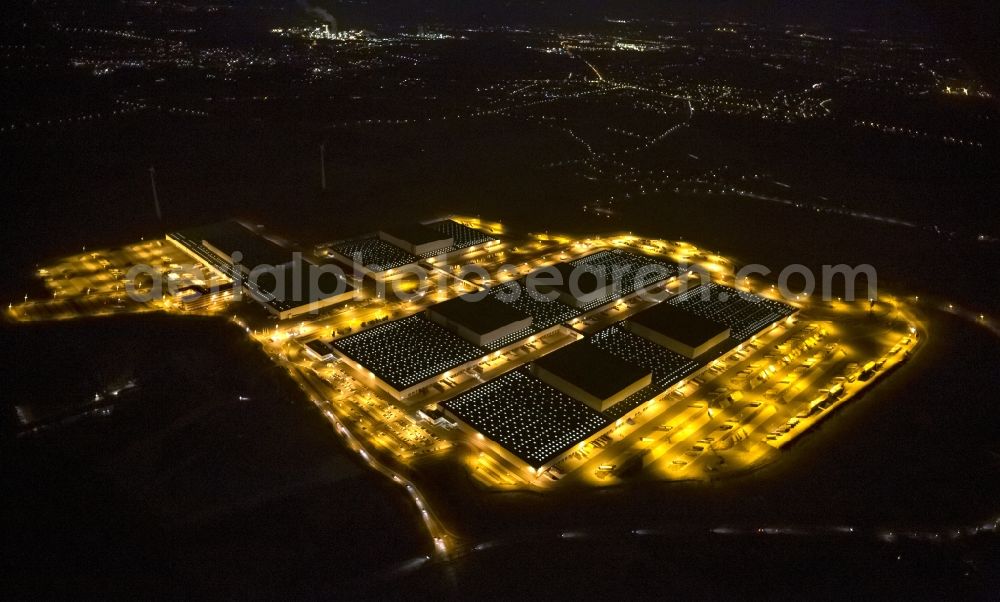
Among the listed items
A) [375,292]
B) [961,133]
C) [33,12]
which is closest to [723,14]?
[961,133]

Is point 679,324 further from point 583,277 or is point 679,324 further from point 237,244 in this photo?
point 237,244

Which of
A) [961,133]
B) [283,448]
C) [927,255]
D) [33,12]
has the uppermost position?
[33,12]

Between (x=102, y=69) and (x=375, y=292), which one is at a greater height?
(x=102, y=69)

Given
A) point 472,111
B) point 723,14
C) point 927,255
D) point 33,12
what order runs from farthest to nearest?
point 723,14, point 33,12, point 472,111, point 927,255

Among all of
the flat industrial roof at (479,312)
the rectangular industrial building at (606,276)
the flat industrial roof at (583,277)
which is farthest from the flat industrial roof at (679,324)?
the flat industrial roof at (479,312)

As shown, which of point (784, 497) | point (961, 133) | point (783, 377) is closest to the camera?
point (784, 497)

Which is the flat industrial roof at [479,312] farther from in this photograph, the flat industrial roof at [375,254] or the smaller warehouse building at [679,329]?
the flat industrial roof at [375,254]

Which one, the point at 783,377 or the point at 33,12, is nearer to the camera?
the point at 783,377

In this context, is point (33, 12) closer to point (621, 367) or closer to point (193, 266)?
point (193, 266)
